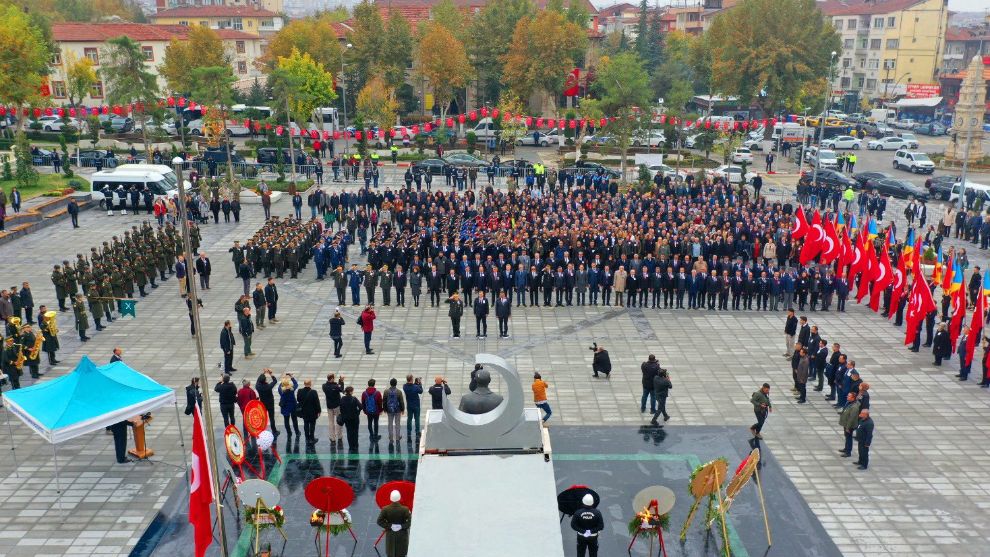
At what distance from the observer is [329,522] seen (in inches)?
487

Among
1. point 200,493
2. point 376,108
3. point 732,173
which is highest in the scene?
point 376,108

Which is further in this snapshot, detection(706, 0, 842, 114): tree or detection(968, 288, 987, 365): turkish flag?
detection(706, 0, 842, 114): tree

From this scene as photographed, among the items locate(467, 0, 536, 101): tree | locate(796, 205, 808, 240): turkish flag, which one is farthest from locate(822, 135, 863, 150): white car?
locate(796, 205, 808, 240): turkish flag

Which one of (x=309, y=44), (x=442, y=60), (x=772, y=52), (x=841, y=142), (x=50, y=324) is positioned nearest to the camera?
(x=50, y=324)

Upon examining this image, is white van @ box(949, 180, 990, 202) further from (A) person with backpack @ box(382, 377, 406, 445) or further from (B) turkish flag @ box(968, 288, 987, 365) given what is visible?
(A) person with backpack @ box(382, 377, 406, 445)

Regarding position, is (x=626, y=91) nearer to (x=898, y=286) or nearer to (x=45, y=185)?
(x=898, y=286)

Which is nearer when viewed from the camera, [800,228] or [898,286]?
Result: [898,286]

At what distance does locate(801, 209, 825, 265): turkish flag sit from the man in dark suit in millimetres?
17844

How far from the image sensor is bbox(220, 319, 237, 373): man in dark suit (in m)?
19.1

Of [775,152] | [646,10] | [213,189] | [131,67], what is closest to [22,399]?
[213,189]

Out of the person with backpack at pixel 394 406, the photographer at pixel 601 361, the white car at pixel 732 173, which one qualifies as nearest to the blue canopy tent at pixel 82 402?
the person with backpack at pixel 394 406

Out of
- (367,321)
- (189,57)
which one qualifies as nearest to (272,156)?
(189,57)

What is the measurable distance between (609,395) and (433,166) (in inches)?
1134

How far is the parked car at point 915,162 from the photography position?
4934cm
